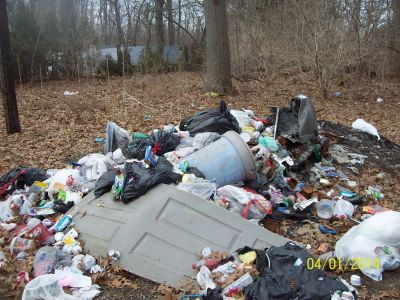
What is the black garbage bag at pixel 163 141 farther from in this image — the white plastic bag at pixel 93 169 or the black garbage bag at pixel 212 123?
the white plastic bag at pixel 93 169

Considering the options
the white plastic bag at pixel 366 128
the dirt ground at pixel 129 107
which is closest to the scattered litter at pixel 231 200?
the white plastic bag at pixel 366 128

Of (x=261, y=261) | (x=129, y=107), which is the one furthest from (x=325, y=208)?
(x=129, y=107)

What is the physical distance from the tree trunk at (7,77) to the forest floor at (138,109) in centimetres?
28

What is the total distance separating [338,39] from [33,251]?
947 centimetres

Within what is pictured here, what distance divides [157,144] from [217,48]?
616 centimetres

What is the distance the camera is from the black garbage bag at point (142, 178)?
174 inches

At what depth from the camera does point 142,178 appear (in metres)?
4.53

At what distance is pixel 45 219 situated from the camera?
14.8ft

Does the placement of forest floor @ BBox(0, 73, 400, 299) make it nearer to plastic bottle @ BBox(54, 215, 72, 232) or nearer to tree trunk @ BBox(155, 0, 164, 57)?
plastic bottle @ BBox(54, 215, 72, 232)

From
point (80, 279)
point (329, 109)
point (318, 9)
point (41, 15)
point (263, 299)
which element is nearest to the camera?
point (263, 299)

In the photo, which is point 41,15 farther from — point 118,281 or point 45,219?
point 118,281

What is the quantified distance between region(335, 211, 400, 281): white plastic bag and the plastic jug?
0.88m

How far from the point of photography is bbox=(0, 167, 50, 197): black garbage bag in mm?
5367

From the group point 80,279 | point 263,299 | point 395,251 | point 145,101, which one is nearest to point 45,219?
point 80,279
